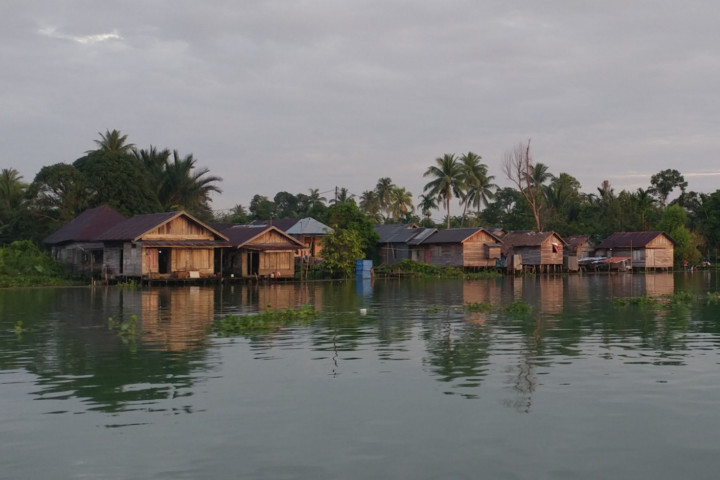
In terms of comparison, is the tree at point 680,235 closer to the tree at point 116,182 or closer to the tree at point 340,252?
the tree at point 340,252

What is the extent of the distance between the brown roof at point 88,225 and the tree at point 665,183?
6791 cm

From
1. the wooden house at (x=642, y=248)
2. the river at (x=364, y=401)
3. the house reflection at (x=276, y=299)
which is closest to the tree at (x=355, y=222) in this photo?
the house reflection at (x=276, y=299)

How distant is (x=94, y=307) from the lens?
2898 cm

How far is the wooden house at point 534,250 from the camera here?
69.4 metres

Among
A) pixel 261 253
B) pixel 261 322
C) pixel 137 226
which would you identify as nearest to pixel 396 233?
pixel 261 253

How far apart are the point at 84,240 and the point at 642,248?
54188mm

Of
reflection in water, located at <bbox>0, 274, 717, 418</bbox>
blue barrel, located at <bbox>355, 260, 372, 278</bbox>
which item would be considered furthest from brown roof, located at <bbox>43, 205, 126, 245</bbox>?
reflection in water, located at <bbox>0, 274, 717, 418</bbox>

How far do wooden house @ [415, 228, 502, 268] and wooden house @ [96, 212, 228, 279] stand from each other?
951 inches

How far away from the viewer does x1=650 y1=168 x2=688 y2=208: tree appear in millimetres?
Result: 93688

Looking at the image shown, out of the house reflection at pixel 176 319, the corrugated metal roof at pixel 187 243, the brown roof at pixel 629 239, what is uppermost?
the brown roof at pixel 629 239

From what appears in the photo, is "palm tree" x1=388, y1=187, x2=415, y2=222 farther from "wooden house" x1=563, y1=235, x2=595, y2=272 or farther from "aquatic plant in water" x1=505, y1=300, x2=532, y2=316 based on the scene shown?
"aquatic plant in water" x1=505, y1=300, x2=532, y2=316

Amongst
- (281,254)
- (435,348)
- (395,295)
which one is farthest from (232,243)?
(435,348)

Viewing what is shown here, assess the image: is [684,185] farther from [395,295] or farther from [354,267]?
[395,295]

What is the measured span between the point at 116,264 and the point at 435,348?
35936mm
